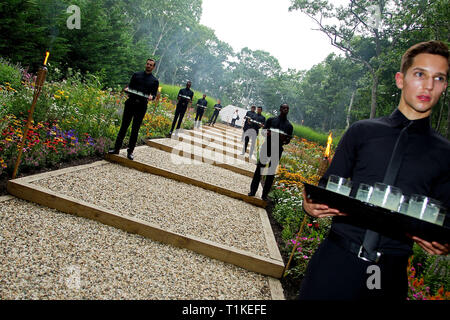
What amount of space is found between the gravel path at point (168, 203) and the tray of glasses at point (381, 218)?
279 centimetres

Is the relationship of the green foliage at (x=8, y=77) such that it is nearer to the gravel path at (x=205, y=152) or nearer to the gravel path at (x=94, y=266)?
the gravel path at (x=205, y=152)

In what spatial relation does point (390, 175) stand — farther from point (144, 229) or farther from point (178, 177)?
point (178, 177)

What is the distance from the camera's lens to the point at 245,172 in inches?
344

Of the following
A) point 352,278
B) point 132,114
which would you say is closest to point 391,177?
point 352,278

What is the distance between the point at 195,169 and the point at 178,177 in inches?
55.8

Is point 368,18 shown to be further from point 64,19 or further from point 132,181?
point 132,181

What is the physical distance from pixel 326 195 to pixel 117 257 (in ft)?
8.51

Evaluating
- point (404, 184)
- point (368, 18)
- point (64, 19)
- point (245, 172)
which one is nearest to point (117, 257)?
point (404, 184)

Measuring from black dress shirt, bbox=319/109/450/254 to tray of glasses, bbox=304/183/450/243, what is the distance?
102 mm

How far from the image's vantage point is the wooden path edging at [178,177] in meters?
Answer: 6.06

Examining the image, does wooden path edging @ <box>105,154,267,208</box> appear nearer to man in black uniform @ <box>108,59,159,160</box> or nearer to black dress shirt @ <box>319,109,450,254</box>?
man in black uniform @ <box>108,59,159,160</box>

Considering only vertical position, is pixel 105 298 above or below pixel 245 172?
below

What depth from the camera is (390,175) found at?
131cm

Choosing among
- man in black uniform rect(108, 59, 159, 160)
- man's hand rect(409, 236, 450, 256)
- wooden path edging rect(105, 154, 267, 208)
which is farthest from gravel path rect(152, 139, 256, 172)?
man's hand rect(409, 236, 450, 256)
